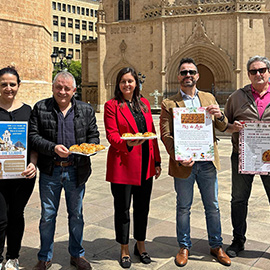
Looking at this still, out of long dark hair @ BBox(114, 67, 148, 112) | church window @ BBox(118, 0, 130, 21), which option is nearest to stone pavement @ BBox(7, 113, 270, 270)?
long dark hair @ BBox(114, 67, 148, 112)

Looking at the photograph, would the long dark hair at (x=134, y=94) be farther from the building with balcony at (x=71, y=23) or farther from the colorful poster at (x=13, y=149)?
the building with balcony at (x=71, y=23)

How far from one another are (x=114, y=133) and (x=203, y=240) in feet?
6.12

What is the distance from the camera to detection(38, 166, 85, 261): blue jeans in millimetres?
3469

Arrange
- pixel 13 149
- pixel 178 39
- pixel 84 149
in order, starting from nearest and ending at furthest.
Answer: pixel 84 149
pixel 13 149
pixel 178 39

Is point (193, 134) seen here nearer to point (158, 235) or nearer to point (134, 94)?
point (134, 94)

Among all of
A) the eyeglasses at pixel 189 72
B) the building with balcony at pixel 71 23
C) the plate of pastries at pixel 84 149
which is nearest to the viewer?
the plate of pastries at pixel 84 149

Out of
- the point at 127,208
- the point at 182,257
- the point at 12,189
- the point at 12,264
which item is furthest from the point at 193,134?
the point at 12,264

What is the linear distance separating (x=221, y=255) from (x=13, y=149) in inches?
97.8

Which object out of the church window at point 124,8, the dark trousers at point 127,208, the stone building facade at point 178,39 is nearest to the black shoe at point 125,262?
the dark trousers at point 127,208

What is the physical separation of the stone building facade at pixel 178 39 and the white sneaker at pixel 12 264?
31.0 meters

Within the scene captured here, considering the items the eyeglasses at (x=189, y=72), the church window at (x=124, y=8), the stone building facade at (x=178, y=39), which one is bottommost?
the eyeglasses at (x=189, y=72)

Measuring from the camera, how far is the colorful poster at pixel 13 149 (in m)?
3.29

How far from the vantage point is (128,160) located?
366cm

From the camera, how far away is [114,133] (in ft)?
12.0
